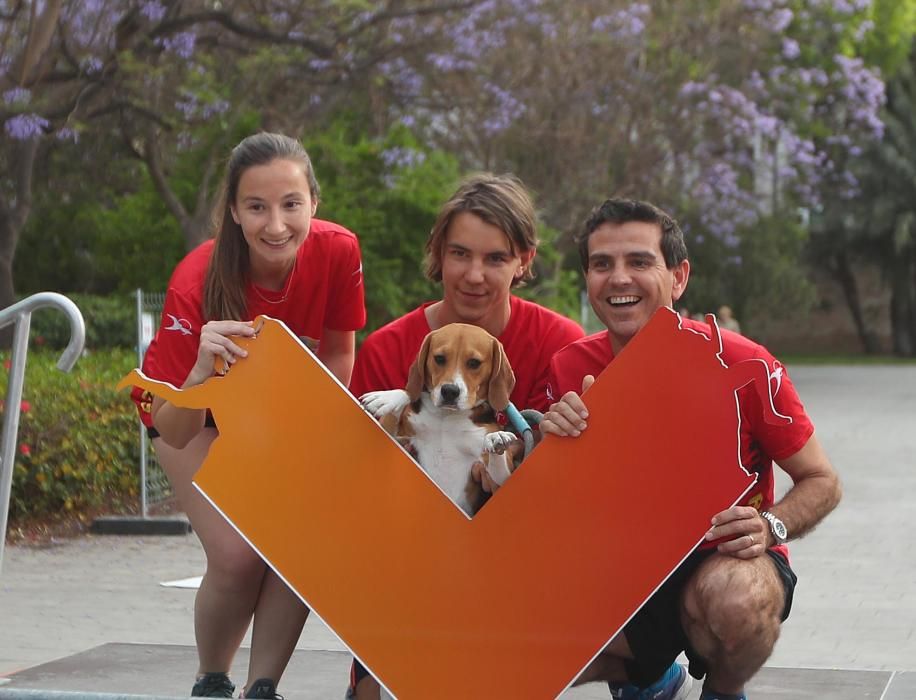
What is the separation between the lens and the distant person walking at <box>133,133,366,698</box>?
4.41 meters

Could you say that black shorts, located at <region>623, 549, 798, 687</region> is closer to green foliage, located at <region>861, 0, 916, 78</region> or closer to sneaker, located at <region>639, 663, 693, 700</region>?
sneaker, located at <region>639, 663, 693, 700</region>

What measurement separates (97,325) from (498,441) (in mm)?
16547

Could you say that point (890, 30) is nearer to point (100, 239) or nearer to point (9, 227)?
point (100, 239)

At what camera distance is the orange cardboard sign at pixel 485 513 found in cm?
358

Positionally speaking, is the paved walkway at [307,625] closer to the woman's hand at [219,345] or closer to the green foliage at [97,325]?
the woman's hand at [219,345]

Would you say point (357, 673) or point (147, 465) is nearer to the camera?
point (357, 673)

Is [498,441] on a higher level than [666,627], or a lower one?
higher

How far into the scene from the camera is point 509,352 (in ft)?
14.5

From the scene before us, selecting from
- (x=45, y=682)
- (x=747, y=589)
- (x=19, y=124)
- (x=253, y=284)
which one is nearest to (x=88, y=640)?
(x=45, y=682)

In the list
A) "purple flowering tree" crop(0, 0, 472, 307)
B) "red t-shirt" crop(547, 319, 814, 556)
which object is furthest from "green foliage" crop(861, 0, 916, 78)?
"red t-shirt" crop(547, 319, 814, 556)

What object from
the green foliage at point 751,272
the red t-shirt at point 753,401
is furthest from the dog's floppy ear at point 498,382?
the green foliage at point 751,272

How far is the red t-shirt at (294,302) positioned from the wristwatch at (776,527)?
1.53 meters

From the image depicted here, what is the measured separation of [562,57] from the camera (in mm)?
20750

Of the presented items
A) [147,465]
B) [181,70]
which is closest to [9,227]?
[181,70]
